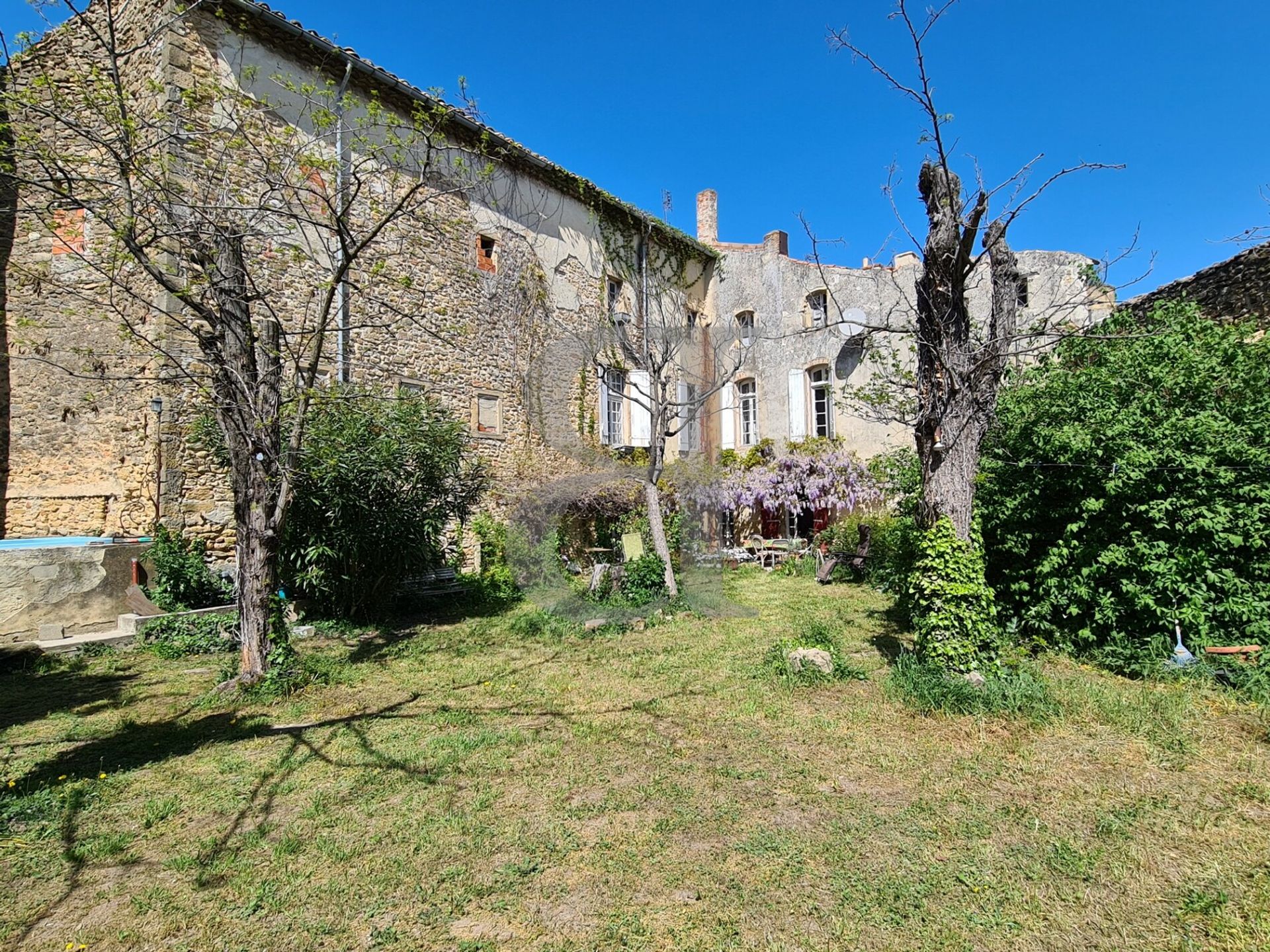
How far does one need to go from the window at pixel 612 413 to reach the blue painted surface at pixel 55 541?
29.7ft

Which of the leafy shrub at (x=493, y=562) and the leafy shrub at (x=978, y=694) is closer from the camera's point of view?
the leafy shrub at (x=978, y=694)

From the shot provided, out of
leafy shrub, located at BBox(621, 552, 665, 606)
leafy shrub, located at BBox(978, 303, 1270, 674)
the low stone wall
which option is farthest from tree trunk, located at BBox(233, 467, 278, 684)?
leafy shrub, located at BBox(978, 303, 1270, 674)

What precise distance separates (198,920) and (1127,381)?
753 cm

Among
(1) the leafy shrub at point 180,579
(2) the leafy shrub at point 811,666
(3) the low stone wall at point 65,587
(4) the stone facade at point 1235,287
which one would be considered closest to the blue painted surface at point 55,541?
(3) the low stone wall at point 65,587

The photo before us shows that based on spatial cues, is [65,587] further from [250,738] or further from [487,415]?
[487,415]

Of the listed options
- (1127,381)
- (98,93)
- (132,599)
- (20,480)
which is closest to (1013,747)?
(1127,381)

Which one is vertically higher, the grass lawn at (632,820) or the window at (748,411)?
the window at (748,411)

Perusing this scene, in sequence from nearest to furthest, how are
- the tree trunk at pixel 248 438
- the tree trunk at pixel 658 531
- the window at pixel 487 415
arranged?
the tree trunk at pixel 248 438, the tree trunk at pixel 658 531, the window at pixel 487 415

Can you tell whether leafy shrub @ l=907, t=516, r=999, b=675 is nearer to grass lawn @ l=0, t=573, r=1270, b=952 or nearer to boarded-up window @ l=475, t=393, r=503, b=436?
grass lawn @ l=0, t=573, r=1270, b=952

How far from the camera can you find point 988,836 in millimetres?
3178

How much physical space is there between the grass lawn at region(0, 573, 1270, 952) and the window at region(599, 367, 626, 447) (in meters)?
9.65

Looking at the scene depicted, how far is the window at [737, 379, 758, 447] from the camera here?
17219mm

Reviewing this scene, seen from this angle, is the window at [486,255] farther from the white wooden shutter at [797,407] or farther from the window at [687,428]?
the white wooden shutter at [797,407]

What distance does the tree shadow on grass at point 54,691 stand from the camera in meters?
5.17
